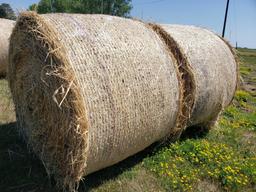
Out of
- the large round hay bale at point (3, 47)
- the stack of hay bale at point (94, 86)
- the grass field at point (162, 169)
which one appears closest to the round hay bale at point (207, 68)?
the stack of hay bale at point (94, 86)

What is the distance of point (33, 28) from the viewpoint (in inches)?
140

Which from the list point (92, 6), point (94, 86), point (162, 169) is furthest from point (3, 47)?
point (92, 6)

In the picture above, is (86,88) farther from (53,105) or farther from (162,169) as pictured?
(162,169)

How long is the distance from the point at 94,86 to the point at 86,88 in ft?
0.33

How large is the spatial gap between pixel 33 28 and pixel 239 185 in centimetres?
321

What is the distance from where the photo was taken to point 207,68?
5.28 meters

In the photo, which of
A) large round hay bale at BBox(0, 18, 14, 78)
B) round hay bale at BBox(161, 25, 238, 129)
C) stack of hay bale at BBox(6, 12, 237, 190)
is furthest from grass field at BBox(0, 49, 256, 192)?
large round hay bale at BBox(0, 18, 14, 78)

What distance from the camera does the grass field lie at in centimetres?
420

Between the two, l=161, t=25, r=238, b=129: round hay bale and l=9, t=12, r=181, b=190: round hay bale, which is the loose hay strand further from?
l=161, t=25, r=238, b=129: round hay bale

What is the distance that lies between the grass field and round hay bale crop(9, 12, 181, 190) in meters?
0.35

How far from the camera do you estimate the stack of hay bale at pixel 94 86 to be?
3.41 metres

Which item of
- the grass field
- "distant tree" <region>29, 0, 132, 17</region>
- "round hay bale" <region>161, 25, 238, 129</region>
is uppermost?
"round hay bale" <region>161, 25, 238, 129</region>

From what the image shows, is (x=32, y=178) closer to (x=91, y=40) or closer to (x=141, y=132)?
(x=141, y=132)

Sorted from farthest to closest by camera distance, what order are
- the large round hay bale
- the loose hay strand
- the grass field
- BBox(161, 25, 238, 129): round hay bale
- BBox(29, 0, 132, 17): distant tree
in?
1. BBox(29, 0, 132, 17): distant tree
2. the large round hay bale
3. BBox(161, 25, 238, 129): round hay bale
4. the grass field
5. the loose hay strand
